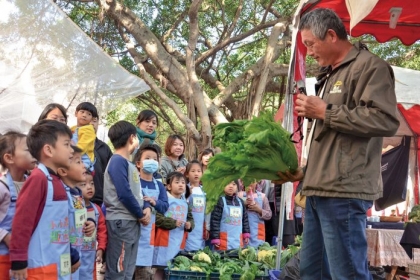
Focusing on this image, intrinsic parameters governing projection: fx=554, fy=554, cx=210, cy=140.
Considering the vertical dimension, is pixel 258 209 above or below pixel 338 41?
below

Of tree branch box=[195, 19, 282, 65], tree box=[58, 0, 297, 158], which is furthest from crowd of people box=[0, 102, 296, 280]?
tree branch box=[195, 19, 282, 65]

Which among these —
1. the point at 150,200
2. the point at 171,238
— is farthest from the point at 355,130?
the point at 171,238

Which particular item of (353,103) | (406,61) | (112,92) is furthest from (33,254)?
(406,61)

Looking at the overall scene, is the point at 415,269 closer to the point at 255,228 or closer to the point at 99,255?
the point at 99,255

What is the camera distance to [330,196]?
293 centimetres

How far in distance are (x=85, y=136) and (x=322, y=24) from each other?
9.85ft

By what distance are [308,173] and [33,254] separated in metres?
1.75

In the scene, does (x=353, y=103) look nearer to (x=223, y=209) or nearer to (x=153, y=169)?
(x=153, y=169)

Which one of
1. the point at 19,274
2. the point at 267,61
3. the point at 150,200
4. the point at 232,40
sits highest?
the point at 232,40

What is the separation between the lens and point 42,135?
143 inches

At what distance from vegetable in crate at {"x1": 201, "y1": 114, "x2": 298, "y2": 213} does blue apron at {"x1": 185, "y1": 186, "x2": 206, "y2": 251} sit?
3.55 metres

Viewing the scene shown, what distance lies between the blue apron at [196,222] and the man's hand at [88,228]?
2.34 m

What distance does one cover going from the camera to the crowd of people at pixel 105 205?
11.4 ft

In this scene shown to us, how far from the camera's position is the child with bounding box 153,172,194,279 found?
642 centimetres
